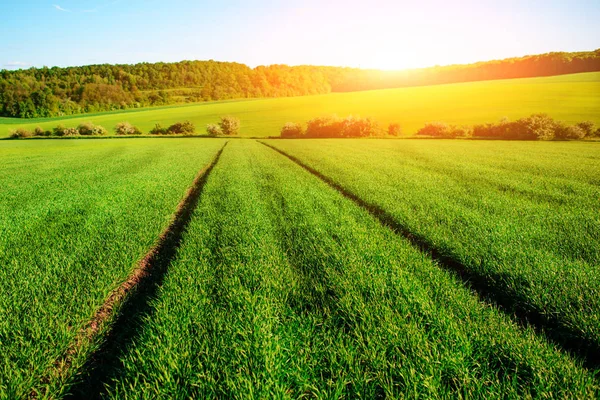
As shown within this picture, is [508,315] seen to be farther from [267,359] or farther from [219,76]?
[219,76]

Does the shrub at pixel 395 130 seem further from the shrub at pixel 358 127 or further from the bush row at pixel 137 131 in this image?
the bush row at pixel 137 131

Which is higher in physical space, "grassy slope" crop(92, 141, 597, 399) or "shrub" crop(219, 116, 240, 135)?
"shrub" crop(219, 116, 240, 135)

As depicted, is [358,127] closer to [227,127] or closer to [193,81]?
[227,127]

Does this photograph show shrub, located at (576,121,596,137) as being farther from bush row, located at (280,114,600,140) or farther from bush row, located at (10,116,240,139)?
bush row, located at (10,116,240,139)

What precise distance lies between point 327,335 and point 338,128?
55.3 m

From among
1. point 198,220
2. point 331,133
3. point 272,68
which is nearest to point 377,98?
point 331,133

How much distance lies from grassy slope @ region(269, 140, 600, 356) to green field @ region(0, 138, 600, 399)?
40 millimetres

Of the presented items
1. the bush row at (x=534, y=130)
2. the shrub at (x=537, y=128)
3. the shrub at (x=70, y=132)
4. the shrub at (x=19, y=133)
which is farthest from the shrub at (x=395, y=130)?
the shrub at (x=19, y=133)

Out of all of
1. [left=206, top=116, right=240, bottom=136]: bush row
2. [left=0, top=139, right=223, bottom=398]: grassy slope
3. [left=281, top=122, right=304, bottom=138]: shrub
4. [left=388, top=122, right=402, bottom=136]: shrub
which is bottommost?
[left=0, top=139, right=223, bottom=398]: grassy slope

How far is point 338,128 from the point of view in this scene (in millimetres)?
55406

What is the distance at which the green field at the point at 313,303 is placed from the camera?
2389mm

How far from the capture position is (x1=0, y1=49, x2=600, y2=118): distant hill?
100 metres

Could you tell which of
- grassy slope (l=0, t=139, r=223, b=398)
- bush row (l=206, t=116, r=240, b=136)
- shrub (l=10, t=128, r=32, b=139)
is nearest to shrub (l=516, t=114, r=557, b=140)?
grassy slope (l=0, t=139, r=223, b=398)

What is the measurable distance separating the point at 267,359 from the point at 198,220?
4.92 metres
